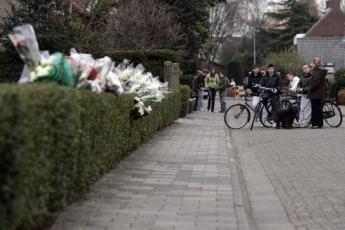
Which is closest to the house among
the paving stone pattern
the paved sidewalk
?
the paving stone pattern

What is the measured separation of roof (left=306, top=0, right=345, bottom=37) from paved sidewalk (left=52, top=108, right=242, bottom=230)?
198 ft

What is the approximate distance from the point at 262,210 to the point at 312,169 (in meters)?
3.14

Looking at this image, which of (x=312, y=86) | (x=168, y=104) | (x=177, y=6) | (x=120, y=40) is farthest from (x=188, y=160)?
(x=177, y=6)

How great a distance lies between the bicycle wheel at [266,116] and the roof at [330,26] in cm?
5280

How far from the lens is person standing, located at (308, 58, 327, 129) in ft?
60.0

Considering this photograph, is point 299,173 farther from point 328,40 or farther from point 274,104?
point 328,40

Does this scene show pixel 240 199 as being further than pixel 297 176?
No

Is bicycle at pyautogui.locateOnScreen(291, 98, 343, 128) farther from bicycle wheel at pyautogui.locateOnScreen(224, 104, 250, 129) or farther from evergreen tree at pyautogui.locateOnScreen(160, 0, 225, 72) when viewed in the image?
evergreen tree at pyautogui.locateOnScreen(160, 0, 225, 72)

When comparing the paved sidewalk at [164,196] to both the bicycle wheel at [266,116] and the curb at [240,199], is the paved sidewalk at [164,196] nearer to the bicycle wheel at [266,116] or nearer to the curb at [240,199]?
the curb at [240,199]

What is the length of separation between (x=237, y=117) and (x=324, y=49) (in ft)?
165

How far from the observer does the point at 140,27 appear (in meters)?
32.0

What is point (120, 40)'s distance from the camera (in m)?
31.4

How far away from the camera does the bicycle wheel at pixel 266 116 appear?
1888 cm

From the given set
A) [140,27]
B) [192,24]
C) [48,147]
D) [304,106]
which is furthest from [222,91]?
[48,147]
